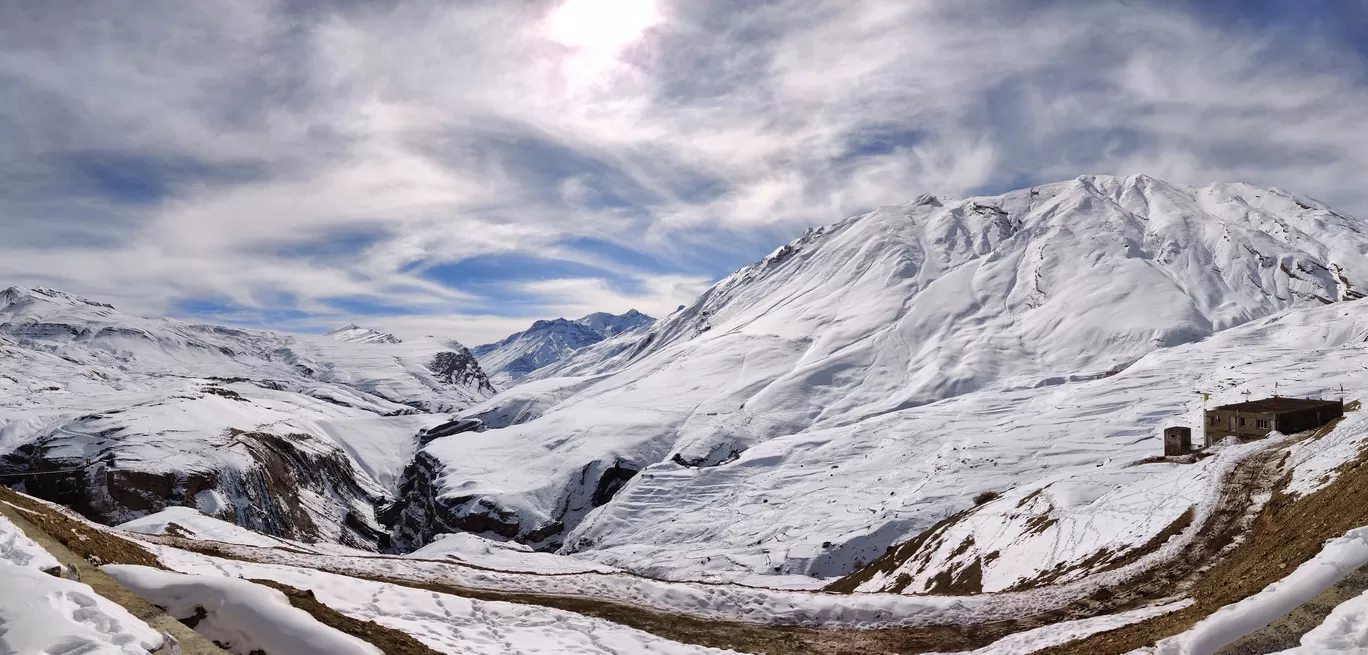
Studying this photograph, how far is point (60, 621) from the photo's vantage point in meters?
10.3

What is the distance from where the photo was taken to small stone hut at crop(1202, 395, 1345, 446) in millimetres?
54594

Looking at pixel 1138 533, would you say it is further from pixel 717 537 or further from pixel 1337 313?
pixel 1337 313

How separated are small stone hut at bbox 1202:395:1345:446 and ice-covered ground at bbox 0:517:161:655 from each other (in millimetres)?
64629

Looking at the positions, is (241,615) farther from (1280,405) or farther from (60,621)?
(1280,405)

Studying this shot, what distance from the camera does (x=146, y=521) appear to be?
48844mm

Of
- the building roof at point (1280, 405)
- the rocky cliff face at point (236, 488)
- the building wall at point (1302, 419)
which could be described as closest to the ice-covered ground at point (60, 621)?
the building wall at point (1302, 419)

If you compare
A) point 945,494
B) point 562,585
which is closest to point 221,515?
point 945,494

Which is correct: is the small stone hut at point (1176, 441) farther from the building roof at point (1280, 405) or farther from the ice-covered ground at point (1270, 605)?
the ice-covered ground at point (1270, 605)

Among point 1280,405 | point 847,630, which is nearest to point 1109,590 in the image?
point 847,630

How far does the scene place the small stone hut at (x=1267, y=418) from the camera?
2149 inches

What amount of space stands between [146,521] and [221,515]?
110507 millimetres

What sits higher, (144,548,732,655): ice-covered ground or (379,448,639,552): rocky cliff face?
(144,548,732,655): ice-covered ground

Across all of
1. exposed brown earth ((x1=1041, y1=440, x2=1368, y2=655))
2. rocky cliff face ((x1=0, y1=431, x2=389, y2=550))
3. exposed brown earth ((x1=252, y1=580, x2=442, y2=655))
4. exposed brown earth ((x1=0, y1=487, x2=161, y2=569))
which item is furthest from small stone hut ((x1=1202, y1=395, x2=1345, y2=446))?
rocky cliff face ((x1=0, y1=431, x2=389, y2=550))

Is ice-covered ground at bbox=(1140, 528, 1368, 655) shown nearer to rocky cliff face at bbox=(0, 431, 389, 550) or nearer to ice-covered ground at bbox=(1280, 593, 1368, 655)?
ice-covered ground at bbox=(1280, 593, 1368, 655)
